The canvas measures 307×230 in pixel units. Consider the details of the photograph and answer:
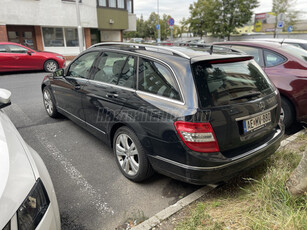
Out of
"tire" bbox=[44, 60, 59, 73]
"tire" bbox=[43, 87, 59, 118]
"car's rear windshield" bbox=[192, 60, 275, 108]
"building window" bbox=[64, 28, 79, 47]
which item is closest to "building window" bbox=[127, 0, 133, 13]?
"building window" bbox=[64, 28, 79, 47]

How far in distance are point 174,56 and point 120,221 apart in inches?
71.1

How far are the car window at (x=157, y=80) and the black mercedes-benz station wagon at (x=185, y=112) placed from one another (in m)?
0.01

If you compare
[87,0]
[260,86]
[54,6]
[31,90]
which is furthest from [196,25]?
[260,86]

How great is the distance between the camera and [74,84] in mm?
3928

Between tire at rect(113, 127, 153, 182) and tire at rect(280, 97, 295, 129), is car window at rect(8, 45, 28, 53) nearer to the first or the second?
tire at rect(113, 127, 153, 182)

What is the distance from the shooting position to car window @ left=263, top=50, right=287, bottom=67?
4436 mm

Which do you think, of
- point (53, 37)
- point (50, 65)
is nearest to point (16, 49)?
point (50, 65)

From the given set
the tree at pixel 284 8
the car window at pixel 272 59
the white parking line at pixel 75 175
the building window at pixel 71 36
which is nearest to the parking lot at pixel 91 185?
the white parking line at pixel 75 175

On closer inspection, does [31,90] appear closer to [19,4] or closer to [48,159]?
[48,159]

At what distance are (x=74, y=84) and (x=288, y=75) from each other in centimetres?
365

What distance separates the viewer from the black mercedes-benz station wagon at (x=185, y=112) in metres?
2.29

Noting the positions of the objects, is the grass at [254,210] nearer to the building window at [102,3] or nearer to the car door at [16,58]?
the car door at [16,58]

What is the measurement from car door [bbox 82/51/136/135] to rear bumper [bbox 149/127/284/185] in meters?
0.88

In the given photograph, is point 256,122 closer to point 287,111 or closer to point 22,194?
point 287,111
